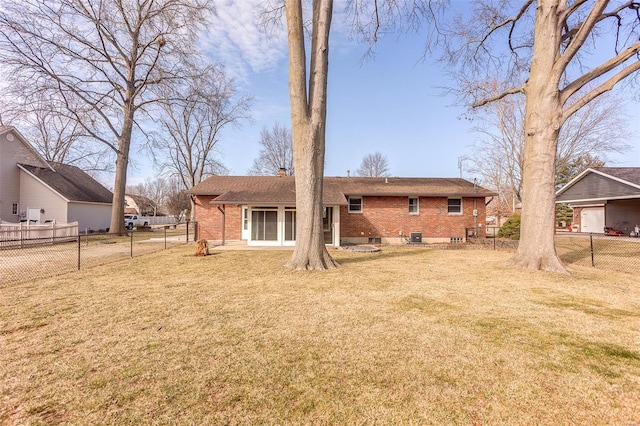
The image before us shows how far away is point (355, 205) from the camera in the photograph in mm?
16719

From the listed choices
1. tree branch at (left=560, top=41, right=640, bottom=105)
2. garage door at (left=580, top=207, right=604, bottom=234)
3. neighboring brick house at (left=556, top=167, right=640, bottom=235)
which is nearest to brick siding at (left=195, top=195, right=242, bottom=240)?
tree branch at (left=560, top=41, right=640, bottom=105)

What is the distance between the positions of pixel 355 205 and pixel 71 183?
83.2ft

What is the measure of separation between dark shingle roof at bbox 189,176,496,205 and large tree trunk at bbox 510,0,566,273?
782 cm

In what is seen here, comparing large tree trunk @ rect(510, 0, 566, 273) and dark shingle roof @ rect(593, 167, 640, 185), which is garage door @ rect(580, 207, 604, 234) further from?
large tree trunk @ rect(510, 0, 566, 273)

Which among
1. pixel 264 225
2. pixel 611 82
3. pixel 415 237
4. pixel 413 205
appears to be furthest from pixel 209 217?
pixel 611 82

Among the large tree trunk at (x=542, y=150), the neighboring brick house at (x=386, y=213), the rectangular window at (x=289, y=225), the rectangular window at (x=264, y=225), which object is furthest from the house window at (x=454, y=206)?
the rectangular window at (x=264, y=225)

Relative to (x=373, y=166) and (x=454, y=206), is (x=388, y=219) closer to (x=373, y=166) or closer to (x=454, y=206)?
(x=454, y=206)

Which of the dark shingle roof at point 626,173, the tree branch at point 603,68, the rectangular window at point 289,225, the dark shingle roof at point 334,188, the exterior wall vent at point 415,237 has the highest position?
the tree branch at point 603,68

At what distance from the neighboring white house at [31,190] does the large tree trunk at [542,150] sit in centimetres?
2920

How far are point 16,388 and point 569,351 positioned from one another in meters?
5.81

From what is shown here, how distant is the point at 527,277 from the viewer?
7379 mm

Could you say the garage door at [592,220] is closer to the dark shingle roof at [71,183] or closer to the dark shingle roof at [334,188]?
→ the dark shingle roof at [334,188]

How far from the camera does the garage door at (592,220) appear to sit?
23391 millimetres

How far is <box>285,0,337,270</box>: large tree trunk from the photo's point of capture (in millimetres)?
8297
